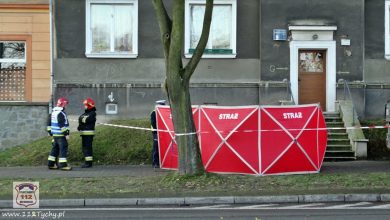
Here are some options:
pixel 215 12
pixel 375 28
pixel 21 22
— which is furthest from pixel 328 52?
pixel 21 22

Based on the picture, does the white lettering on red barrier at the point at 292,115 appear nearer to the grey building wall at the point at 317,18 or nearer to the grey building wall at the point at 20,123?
the grey building wall at the point at 317,18

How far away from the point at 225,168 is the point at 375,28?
386 inches

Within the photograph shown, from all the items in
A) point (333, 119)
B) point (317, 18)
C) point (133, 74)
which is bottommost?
point (333, 119)

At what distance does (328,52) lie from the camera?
1978 cm

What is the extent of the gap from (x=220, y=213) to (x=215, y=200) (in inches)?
46.5

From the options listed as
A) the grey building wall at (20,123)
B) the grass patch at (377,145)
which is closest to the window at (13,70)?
the grey building wall at (20,123)

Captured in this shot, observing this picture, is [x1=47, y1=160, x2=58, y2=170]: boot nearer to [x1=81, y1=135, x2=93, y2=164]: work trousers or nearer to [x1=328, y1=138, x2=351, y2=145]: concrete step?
[x1=81, y1=135, x2=93, y2=164]: work trousers

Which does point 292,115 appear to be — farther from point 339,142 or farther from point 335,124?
point 335,124

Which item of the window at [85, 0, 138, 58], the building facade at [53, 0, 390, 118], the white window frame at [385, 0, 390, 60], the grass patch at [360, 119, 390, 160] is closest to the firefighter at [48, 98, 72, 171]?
the building facade at [53, 0, 390, 118]

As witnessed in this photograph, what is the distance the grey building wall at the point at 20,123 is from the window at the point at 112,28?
9.28 ft

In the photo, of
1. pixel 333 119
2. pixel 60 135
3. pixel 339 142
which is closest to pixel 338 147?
pixel 339 142

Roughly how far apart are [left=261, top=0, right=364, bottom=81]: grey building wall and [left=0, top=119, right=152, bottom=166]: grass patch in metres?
5.28

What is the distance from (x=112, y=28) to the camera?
19.9m

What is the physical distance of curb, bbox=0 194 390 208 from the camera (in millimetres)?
10672
